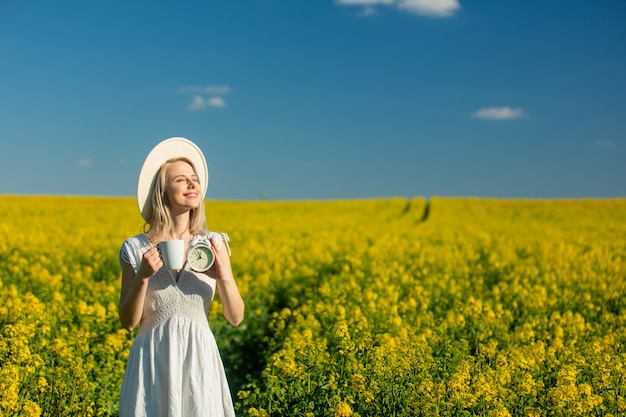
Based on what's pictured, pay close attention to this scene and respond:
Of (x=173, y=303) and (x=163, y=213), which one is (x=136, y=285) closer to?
(x=173, y=303)

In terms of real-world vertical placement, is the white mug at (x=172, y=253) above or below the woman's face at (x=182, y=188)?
below

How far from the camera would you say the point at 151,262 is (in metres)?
3.68

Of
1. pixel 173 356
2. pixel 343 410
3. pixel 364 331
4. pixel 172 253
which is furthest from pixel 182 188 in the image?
pixel 364 331

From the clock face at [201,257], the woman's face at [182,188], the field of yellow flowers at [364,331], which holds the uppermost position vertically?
the woman's face at [182,188]

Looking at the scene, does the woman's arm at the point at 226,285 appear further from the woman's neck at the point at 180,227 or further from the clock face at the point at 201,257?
the woman's neck at the point at 180,227

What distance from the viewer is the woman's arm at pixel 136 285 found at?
12.1ft

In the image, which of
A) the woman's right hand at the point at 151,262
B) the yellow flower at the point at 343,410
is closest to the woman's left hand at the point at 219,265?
the woman's right hand at the point at 151,262

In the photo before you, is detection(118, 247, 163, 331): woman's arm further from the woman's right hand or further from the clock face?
the clock face

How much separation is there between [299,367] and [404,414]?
1.15 meters

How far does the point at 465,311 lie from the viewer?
309 inches

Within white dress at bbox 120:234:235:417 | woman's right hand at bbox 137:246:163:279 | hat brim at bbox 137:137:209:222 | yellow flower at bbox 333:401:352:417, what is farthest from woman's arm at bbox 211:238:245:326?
yellow flower at bbox 333:401:352:417

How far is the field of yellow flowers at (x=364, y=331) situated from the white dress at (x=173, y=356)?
1067 millimetres

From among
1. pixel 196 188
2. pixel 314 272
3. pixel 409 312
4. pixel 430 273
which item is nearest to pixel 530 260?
pixel 430 273

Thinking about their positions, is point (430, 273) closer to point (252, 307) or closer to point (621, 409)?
point (252, 307)
